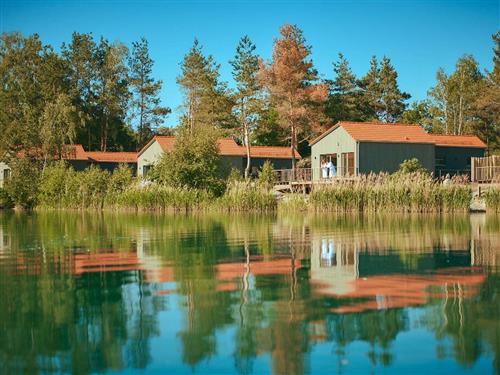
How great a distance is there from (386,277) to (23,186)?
3943 centimetres

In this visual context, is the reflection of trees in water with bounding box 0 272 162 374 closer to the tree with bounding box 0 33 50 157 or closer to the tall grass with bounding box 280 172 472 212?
the tall grass with bounding box 280 172 472 212

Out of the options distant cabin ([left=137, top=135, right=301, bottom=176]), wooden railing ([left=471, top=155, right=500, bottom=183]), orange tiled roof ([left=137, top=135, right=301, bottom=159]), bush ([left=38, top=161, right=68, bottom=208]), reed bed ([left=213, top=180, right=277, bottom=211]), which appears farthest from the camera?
distant cabin ([left=137, top=135, right=301, bottom=176])

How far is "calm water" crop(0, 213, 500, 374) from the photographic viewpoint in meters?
5.69

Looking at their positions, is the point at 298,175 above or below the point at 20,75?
below

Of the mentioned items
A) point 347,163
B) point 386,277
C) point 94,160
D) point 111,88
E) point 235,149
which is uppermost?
point 111,88

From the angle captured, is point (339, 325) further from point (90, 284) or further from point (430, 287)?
point (90, 284)

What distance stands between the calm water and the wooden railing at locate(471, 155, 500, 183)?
2425cm

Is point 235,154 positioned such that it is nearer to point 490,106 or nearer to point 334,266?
point 490,106

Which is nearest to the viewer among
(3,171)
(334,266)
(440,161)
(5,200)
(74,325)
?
(74,325)

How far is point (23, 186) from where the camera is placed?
1788 inches

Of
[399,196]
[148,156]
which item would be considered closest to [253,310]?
[399,196]

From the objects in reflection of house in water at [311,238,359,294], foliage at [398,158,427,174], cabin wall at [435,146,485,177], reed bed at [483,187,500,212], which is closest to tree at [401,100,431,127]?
cabin wall at [435,146,485,177]

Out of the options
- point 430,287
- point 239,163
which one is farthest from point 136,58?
point 430,287

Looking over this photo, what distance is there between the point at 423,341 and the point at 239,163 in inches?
1970
